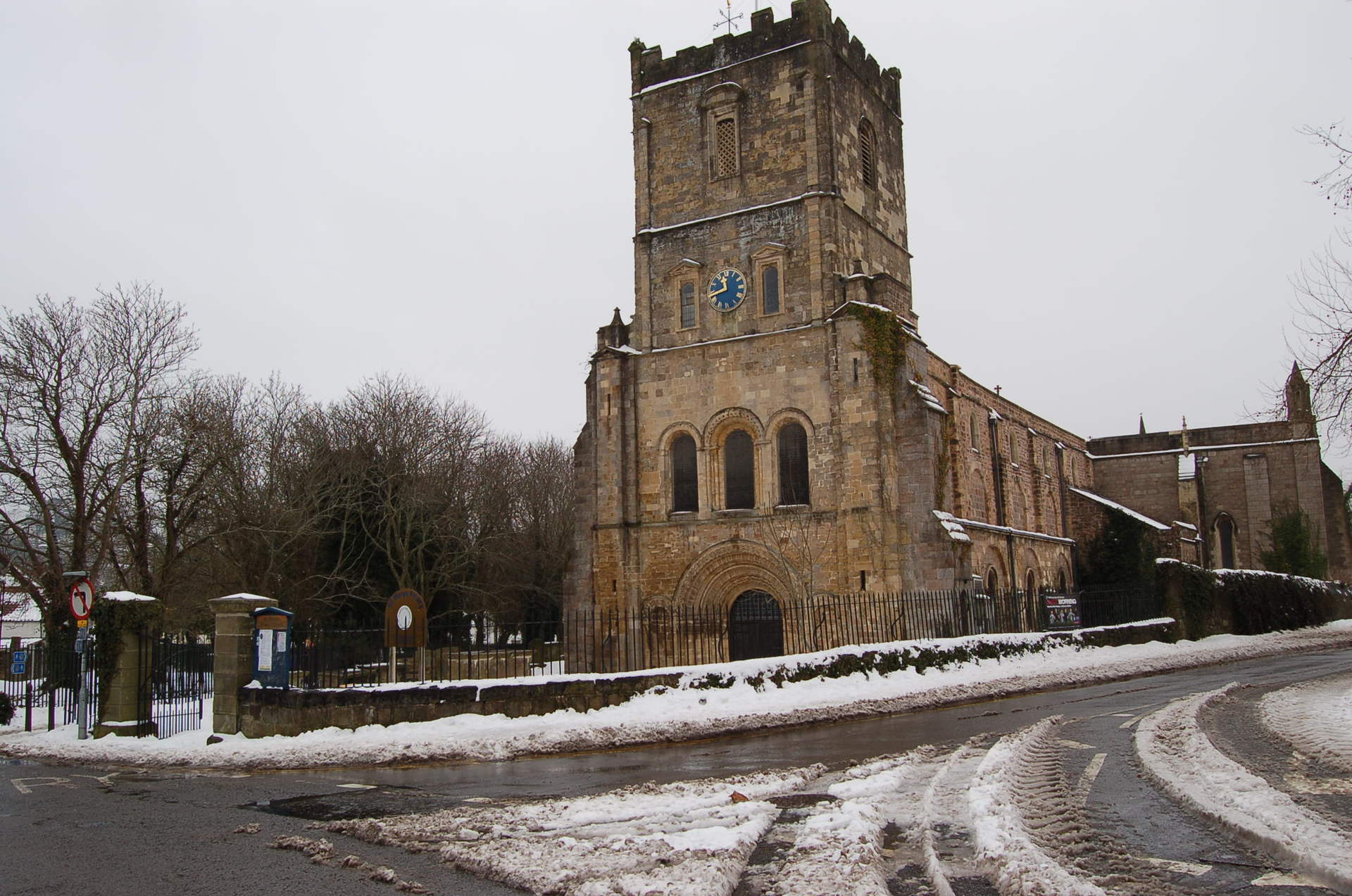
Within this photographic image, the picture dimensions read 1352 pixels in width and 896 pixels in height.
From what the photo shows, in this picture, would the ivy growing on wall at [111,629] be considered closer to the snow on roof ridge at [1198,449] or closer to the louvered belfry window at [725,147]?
the louvered belfry window at [725,147]

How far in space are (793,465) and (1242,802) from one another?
20.0m

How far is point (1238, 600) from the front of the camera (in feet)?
101

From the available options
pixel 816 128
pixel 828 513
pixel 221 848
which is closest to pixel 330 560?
pixel 828 513

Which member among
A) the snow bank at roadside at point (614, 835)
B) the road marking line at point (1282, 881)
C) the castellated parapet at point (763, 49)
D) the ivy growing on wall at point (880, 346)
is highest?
the castellated parapet at point (763, 49)

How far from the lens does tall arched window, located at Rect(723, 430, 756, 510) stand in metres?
26.9

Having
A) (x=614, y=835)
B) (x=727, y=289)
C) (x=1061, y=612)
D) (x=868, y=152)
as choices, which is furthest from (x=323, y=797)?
(x=868, y=152)

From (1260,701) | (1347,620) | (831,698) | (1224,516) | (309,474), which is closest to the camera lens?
(1260,701)

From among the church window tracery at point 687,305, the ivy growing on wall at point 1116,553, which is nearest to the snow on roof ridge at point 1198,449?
the ivy growing on wall at point 1116,553

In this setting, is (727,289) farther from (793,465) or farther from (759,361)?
(793,465)

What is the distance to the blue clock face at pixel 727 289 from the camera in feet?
90.7

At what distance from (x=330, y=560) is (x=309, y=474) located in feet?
15.7

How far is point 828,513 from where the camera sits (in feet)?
83.6

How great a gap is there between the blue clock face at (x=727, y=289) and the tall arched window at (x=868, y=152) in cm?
485

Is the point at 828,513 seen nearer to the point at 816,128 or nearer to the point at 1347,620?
the point at 816,128
